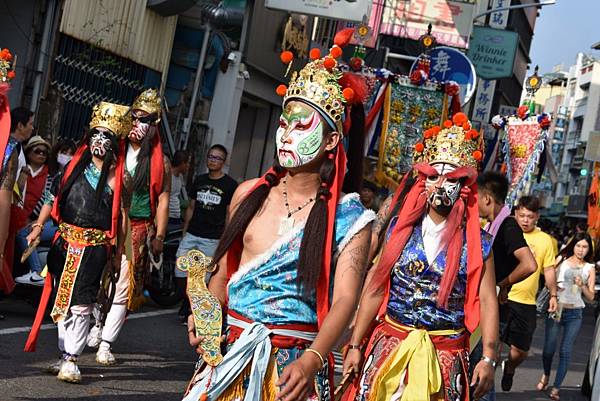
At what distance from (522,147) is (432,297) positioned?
7.13 m

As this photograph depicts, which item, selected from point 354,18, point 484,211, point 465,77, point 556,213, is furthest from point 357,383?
point 556,213

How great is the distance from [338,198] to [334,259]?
25 centimetres

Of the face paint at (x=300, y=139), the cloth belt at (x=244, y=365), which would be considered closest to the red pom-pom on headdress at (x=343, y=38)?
the face paint at (x=300, y=139)

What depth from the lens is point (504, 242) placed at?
761 centimetres

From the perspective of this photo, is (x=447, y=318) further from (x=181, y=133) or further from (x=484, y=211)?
(x=181, y=133)

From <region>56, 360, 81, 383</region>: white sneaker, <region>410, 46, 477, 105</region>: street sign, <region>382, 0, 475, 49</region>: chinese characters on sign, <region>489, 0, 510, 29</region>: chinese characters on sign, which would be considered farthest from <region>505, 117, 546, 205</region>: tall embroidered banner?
<region>489, 0, 510, 29</region>: chinese characters on sign

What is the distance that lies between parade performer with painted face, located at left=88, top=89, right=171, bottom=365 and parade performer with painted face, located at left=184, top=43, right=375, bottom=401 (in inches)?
170

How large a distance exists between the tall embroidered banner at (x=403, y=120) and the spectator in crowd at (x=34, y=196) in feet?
16.1

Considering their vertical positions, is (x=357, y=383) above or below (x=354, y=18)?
below

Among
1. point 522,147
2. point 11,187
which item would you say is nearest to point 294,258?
point 11,187

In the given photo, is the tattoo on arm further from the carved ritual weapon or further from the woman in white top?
the woman in white top

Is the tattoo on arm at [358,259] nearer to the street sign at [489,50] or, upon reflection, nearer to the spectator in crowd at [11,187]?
the spectator in crowd at [11,187]

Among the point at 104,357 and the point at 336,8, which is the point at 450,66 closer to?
the point at 336,8

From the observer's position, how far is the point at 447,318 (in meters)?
6.17
